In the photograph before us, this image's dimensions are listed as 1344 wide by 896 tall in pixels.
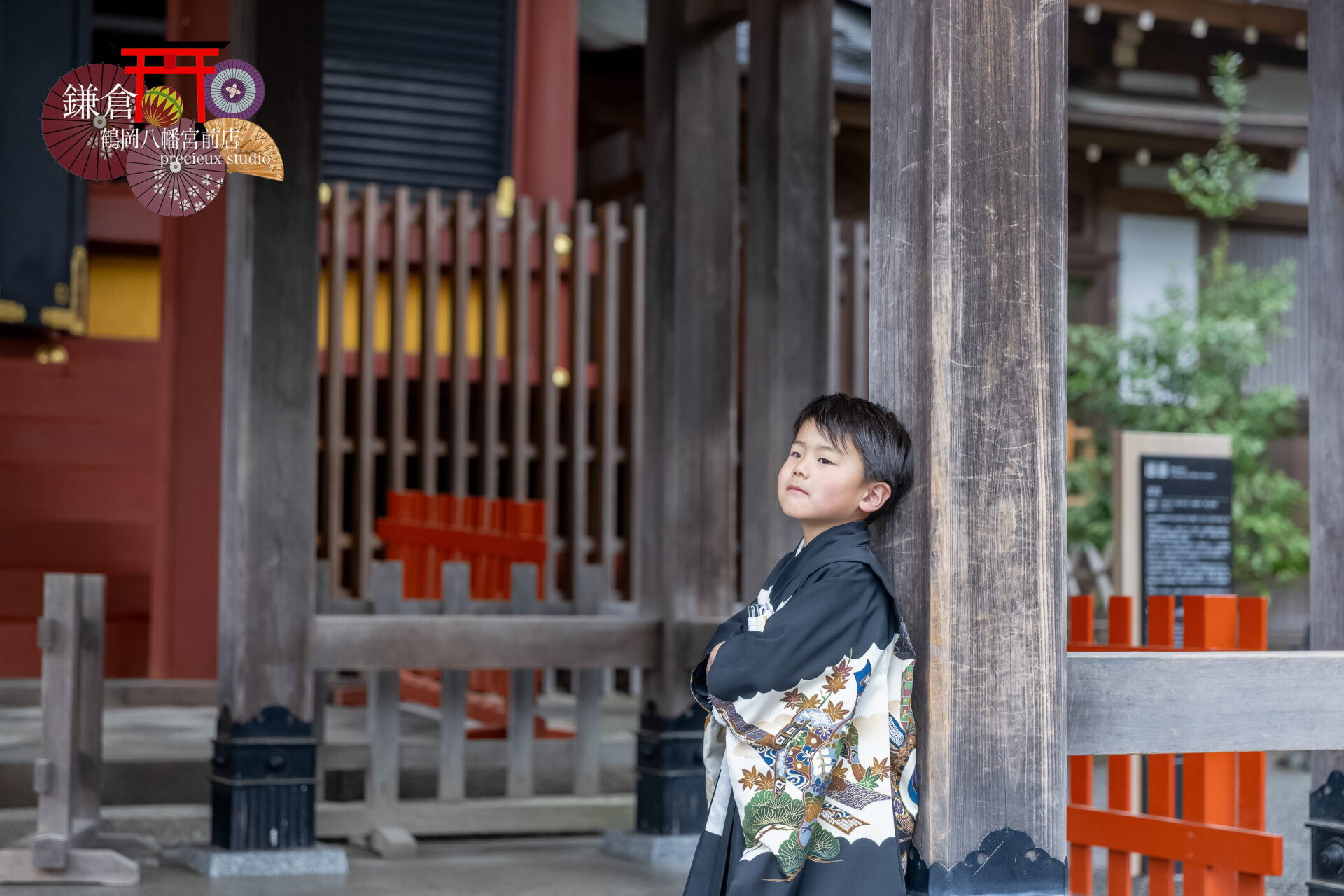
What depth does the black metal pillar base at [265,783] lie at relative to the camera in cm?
401

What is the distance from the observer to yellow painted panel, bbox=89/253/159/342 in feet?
23.5

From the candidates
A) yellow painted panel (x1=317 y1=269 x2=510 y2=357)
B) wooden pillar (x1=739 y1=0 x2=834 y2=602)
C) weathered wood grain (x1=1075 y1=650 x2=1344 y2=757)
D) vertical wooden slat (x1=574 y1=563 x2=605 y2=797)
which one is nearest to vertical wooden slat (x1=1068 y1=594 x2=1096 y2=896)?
weathered wood grain (x1=1075 y1=650 x2=1344 y2=757)

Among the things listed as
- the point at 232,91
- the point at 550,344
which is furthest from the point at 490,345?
the point at 232,91

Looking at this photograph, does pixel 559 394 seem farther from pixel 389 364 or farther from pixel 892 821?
pixel 892 821

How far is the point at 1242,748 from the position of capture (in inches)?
99.3

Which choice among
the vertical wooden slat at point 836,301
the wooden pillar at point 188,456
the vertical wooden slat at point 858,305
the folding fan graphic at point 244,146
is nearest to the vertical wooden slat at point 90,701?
the folding fan graphic at point 244,146

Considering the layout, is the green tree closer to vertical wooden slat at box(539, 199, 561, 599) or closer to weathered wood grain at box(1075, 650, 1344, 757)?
vertical wooden slat at box(539, 199, 561, 599)

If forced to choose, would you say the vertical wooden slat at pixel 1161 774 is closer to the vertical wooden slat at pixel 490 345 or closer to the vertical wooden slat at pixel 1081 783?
the vertical wooden slat at pixel 1081 783

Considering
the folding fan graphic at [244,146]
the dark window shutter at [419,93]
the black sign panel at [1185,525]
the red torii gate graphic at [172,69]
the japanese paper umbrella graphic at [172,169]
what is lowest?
the black sign panel at [1185,525]

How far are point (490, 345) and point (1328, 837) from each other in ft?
16.9

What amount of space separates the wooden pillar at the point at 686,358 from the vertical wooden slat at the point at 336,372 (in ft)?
8.81

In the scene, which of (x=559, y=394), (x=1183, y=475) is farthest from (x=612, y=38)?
(x=1183, y=475)

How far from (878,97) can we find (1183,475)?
150 inches

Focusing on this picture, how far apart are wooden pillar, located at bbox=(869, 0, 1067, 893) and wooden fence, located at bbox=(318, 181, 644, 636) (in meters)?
5.04
